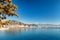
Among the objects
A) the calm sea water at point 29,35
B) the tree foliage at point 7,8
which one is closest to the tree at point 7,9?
the tree foliage at point 7,8

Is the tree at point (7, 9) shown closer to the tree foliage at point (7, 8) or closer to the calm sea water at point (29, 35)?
the tree foliage at point (7, 8)

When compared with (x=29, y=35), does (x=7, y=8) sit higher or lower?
higher

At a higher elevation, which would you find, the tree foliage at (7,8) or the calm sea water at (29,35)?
the tree foliage at (7,8)

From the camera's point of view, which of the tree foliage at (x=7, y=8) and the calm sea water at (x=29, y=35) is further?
the calm sea water at (x=29, y=35)

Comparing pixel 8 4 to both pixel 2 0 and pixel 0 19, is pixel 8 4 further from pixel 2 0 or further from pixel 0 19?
Answer: pixel 0 19

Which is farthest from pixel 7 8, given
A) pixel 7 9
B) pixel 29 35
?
pixel 29 35

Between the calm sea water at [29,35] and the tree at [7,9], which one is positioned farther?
the calm sea water at [29,35]

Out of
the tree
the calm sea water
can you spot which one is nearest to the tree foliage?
the tree

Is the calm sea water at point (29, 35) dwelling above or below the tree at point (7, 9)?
below

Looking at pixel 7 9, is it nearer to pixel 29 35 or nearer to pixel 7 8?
pixel 7 8

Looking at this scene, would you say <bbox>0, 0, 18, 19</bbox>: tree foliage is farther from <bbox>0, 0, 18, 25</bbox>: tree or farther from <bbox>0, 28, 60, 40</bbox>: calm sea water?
<bbox>0, 28, 60, 40</bbox>: calm sea water

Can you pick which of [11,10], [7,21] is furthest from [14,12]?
[7,21]

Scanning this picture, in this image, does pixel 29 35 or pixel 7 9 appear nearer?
pixel 7 9

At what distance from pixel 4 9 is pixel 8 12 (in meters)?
0.19
